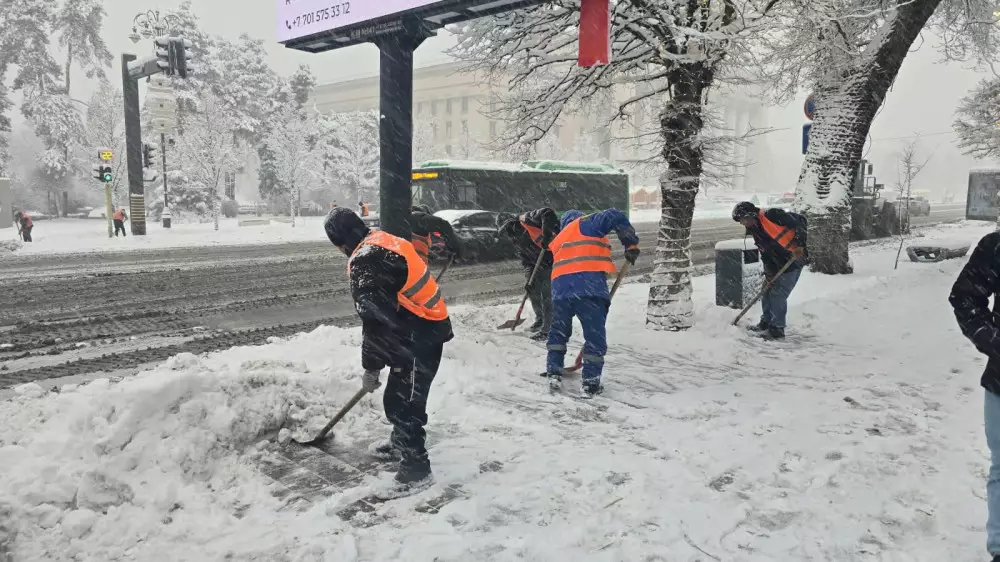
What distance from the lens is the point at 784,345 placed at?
742 cm

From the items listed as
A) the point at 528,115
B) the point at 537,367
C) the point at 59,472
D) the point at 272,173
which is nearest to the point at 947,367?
the point at 537,367

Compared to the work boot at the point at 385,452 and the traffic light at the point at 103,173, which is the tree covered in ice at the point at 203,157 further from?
the work boot at the point at 385,452

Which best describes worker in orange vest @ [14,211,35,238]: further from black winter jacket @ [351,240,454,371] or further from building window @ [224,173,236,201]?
black winter jacket @ [351,240,454,371]

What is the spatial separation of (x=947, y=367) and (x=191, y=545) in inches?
270

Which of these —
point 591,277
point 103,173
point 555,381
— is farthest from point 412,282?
point 103,173

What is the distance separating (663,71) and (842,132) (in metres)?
5.96

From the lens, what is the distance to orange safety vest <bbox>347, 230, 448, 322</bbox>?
3.69 metres

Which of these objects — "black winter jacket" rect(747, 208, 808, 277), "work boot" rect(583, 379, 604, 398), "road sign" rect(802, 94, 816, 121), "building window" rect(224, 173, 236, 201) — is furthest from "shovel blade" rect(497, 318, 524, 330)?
"building window" rect(224, 173, 236, 201)

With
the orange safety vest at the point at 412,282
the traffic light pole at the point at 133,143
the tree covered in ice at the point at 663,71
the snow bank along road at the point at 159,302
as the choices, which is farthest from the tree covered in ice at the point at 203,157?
the orange safety vest at the point at 412,282

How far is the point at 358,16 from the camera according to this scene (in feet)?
22.1

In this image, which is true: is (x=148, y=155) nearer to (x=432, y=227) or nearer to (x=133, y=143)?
(x=133, y=143)

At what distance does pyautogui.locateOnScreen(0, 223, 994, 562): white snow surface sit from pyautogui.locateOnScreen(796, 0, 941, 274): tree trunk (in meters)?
6.17

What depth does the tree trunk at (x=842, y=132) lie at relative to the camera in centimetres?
1135

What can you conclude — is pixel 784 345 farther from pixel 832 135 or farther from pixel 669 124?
pixel 832 135
